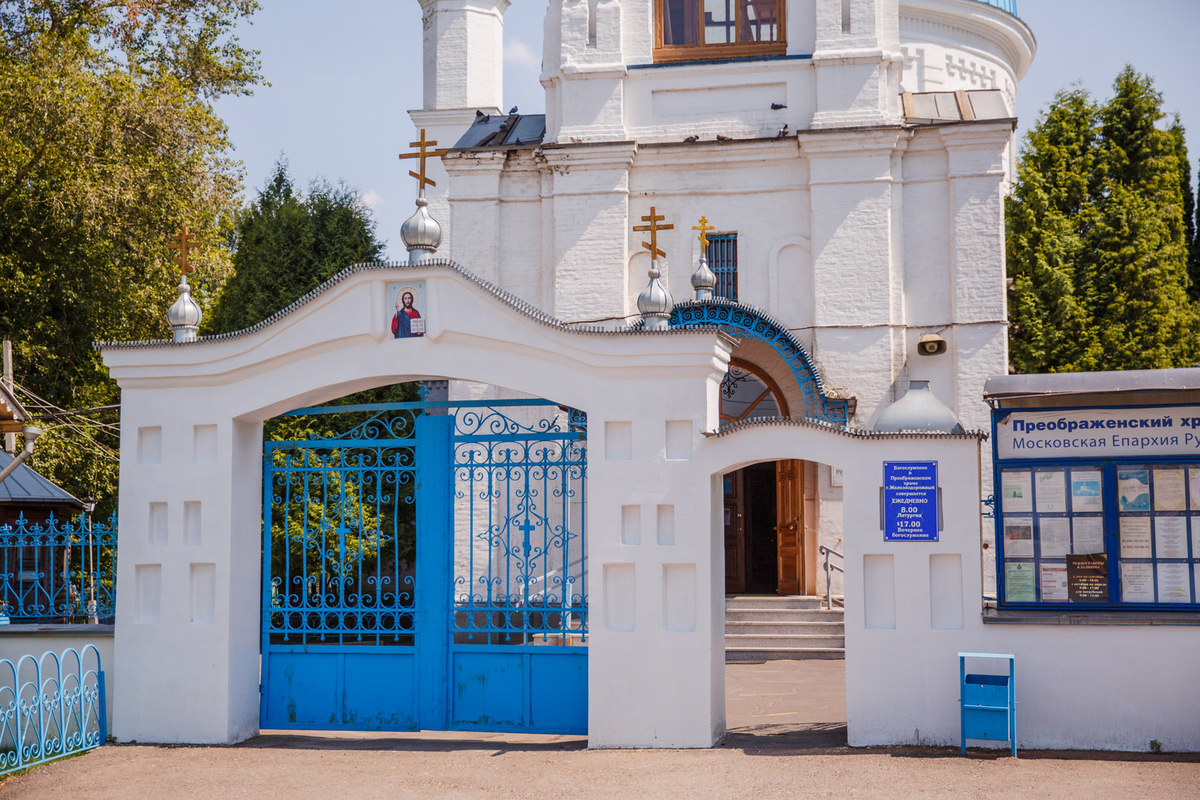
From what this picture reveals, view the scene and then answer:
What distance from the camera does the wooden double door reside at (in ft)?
53.3

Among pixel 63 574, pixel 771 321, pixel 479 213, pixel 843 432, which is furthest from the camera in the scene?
pixel 479 213

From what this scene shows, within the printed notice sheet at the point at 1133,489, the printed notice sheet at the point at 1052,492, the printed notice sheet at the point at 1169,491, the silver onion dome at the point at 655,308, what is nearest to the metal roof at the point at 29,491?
the silver onion dome at the point at 655,308

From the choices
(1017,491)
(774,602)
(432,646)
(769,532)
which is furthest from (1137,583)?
(769,532)

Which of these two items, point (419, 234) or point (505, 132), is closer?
point (419, 234)

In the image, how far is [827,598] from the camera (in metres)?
15.6

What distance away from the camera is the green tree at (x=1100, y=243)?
21.5 m

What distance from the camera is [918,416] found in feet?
30.3

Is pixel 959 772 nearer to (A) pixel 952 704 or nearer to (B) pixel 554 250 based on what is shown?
(A) pixel 952 704

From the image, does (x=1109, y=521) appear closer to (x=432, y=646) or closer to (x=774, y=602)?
(x=432, y=646)

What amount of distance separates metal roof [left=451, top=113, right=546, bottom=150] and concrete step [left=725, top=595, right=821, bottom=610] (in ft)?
22.8

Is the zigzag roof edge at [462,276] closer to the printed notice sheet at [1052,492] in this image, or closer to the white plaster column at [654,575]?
the white plaster column at [654,575]

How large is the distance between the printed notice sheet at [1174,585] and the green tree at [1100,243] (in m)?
13.1

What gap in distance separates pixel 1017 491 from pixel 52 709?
718 centimetres

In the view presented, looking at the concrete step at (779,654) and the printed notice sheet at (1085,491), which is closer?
the printed notice sheet at (1085,491)
